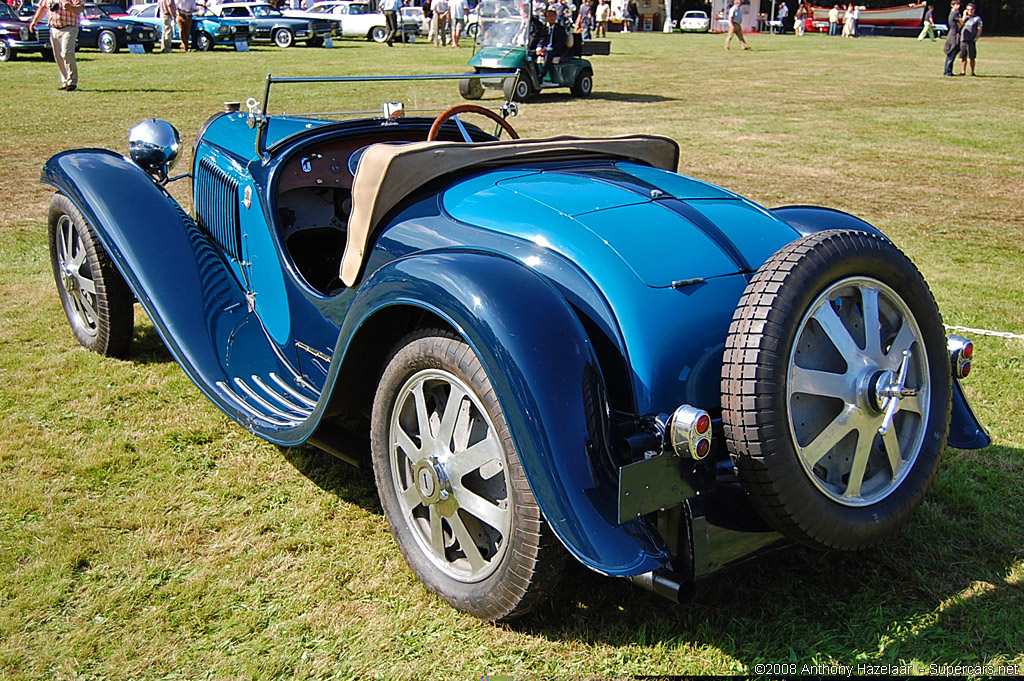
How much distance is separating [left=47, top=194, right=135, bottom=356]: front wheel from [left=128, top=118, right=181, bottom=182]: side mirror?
0.52m

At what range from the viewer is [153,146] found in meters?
5.14

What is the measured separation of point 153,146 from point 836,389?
4.12 metres

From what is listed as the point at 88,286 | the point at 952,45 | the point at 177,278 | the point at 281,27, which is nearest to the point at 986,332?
the point at 177,278

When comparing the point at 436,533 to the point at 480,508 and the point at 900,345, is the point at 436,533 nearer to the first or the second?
the point at 480,508

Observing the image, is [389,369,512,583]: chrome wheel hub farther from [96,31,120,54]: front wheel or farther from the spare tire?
[96,31,120,54]: front wheel

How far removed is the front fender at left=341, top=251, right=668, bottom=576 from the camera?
236 cm

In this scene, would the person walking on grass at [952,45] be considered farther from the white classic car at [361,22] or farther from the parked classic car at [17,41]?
the parked classic car at [17,41]

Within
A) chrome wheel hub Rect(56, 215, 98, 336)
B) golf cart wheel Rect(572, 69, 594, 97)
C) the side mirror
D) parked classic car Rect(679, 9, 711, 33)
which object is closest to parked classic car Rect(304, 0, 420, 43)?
golf cart wheel Rect(572, 69, 594, 97)

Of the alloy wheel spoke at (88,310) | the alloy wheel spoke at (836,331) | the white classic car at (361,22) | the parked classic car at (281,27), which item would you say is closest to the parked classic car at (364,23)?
the white classic car at (361,22)

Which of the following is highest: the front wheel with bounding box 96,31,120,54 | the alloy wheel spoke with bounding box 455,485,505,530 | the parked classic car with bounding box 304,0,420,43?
the parked classic car with bounding box 304,0,420,43

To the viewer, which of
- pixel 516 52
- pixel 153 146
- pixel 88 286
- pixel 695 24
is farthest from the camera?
pixel 695 24

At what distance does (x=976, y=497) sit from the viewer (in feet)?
11.5

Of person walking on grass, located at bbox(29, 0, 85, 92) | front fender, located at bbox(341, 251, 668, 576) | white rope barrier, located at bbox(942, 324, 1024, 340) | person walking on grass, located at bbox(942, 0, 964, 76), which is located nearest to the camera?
front fender, located at bbox(341, 251, 668, 576)

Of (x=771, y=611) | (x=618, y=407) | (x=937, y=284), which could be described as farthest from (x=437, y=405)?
(x=937, y=284)
